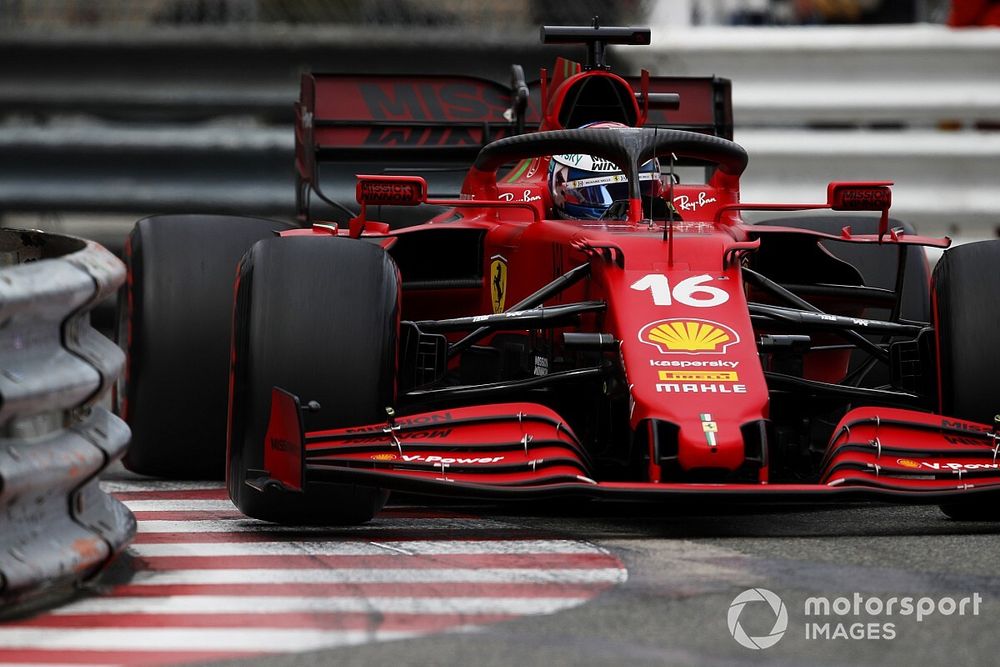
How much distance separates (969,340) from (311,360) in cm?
199

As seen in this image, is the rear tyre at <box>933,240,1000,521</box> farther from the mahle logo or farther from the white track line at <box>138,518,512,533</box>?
the mahle logo

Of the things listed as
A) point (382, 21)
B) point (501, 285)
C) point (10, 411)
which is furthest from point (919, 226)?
point (10, 411)

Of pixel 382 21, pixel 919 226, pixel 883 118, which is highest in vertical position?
pixel 382 21

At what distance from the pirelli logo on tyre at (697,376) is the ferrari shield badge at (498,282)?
4.54ft

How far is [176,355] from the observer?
6434mm

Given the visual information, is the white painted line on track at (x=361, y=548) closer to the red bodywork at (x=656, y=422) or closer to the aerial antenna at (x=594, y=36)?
the red bodywork at (x=656, y=422)

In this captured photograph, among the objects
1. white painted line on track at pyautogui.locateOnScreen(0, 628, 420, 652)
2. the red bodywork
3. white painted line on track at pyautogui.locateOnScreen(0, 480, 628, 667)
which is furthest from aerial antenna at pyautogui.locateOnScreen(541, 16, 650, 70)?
white painted line on track at pyautogui.locateOnScreen(0, 628, 420, 652)

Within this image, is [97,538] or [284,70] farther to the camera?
[284,70]

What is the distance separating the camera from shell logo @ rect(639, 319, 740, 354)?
201 inches

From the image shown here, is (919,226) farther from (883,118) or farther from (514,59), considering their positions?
(514,59)

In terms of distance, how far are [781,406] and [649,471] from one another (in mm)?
1061

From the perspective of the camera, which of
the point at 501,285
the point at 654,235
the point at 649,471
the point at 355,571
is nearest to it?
the point at 355,571

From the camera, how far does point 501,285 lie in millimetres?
6340

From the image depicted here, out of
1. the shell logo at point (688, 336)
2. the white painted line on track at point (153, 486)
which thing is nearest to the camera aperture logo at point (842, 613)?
the shell logo at point (688, 336)
